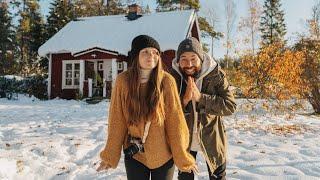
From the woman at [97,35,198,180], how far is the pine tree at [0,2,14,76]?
41564 millimetres

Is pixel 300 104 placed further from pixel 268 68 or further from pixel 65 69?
pixel 65 69

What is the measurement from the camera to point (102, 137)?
910cm

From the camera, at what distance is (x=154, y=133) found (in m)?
3.27

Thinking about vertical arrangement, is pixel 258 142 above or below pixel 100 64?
below

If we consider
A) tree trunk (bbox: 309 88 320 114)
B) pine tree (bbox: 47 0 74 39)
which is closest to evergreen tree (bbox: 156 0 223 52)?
pine tree (bbox: 47 0 74 39)

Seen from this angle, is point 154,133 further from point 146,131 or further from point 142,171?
point 142,171

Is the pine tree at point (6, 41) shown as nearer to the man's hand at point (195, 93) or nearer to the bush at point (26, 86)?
the bush at point (26, 86)

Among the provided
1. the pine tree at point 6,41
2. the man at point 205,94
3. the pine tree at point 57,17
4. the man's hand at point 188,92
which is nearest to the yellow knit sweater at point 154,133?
the man's hand at point 188,92

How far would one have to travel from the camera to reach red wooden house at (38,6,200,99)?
24.5 metres

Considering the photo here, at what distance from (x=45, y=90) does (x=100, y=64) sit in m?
3.87

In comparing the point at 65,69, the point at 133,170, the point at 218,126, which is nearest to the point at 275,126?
the point at 218,126

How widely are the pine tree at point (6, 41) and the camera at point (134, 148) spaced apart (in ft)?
137

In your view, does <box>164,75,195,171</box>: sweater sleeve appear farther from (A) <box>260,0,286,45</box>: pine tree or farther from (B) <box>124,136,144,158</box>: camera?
(A) <box>260,0,286,45</box>: pine tree

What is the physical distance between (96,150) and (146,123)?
4733mm
